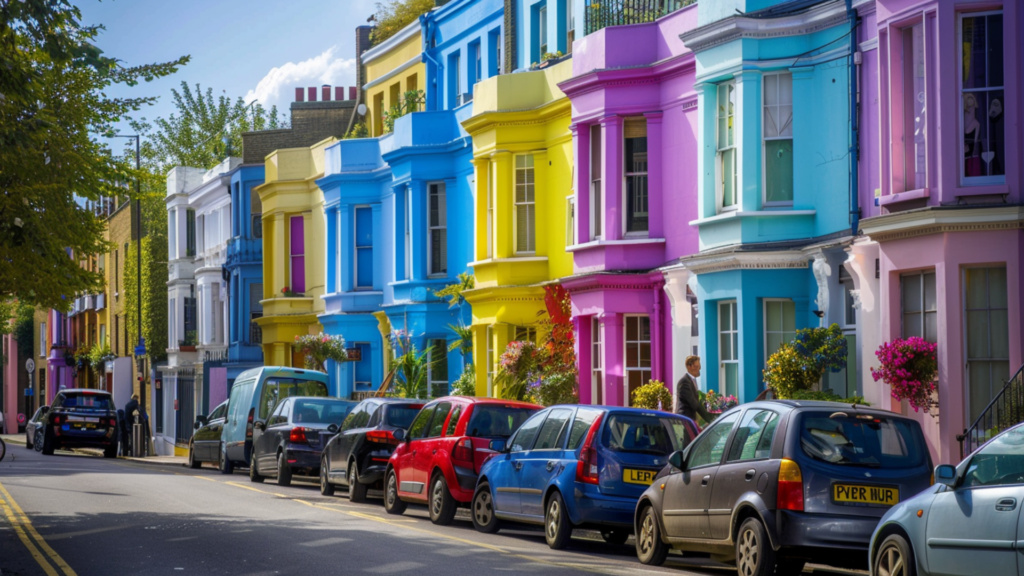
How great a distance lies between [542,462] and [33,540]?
561 cm

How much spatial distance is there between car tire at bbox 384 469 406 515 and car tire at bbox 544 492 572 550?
4.92 metres

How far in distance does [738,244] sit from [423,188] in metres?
14.5

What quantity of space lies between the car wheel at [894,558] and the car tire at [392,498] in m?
10.2

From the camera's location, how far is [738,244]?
22109 millimetres

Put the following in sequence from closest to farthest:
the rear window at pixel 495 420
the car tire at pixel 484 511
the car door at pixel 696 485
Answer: the car door at pixel 696 485 → the car tire at pixel 484 511 → the rear window at pixel 495 420

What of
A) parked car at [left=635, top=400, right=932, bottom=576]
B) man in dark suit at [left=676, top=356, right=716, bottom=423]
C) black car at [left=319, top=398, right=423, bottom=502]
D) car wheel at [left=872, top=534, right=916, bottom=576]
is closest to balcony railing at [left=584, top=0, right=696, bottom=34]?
man in dark suit at [left=676, top=356, right=716, bottom=423]

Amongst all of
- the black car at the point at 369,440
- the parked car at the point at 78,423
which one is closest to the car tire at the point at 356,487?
the black car at the point at 369,440

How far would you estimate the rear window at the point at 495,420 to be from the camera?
18.6 m

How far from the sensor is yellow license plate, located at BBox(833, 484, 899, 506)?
39.8ft

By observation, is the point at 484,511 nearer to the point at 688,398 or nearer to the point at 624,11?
the point at 688,398

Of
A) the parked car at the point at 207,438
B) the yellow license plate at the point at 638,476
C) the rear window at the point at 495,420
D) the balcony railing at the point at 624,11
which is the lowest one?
the parked car at the point at 207,438

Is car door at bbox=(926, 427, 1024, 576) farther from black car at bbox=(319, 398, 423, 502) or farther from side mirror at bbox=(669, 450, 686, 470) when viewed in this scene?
black car at bbox=(319, 398, 423, 502)

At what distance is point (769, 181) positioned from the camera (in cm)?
2217

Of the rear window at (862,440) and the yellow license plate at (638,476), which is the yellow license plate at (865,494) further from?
the yellow license plate at (638,476)
